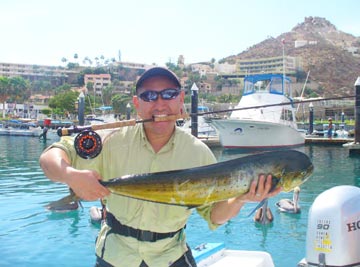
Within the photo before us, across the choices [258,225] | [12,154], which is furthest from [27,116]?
[258,225]

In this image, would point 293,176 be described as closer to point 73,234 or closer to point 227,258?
point 227,258

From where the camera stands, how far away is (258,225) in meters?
12.5

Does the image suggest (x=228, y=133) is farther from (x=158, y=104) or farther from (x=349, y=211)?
(x=158, y=104)

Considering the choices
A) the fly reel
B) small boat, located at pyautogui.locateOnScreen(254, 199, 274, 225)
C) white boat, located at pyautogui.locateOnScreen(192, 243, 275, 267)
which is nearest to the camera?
the fly reel

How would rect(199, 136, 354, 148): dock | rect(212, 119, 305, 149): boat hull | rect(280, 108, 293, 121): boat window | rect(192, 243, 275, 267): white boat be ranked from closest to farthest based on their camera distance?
1. rect(192, 243, 275, 267): white boat
2. rect(212, 119, 305, 149): boat hull
3. rect(199, 136, 354, 148): dock
4. rect(280, 108, 293, 121): boat window

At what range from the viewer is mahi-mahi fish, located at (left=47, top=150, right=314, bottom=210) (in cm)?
292

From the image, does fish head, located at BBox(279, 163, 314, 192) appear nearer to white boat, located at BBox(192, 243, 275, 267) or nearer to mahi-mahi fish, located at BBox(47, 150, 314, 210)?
mahi-mahi fish, located at BBox(47, 150, 314, 210)

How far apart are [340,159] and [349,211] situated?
26.9 m

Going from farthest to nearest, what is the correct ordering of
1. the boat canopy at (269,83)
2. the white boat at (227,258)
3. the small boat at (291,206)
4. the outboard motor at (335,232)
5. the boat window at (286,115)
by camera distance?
the boat window at (286,115) → the boat canopy at (269,83) → the small boat at (291,206) → the white boat at (227,258) → the outboard motor at (335,232)

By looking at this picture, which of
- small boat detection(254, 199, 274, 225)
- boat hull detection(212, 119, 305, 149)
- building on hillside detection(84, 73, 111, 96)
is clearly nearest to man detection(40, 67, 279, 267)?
small boat detection(254, 199, 274, 225)

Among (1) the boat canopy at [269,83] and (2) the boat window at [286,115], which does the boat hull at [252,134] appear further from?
(1) the boat canopy at [269,83]

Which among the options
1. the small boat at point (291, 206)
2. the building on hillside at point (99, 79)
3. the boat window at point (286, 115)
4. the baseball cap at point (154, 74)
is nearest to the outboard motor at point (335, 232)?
the baseball cap at point (154, 74)

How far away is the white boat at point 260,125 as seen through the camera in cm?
3675

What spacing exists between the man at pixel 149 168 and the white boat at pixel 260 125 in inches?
1298
